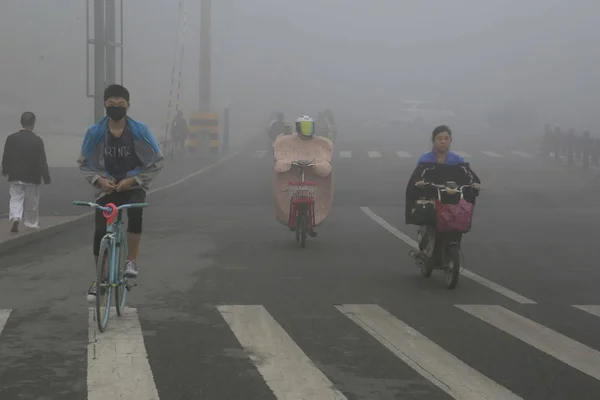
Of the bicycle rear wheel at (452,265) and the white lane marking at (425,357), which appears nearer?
the white lane marking at (425,357)

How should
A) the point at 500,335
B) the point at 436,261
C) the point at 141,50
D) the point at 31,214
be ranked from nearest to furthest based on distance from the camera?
the point at 500,335 < the point at 436,261 < the point at 31,214 < the point at 141,50

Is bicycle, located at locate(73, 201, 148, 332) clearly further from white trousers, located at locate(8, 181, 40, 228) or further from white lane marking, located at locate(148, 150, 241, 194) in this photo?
white lane marking, located at locate(148, 150, 241, 194)

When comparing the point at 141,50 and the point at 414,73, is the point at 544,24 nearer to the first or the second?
the point at 414,73

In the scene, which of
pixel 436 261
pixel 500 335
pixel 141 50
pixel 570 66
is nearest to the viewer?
pixel 500 335

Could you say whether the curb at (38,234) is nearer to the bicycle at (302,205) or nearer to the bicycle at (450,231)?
the bicycle at (302,205)

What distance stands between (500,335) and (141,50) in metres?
79.3

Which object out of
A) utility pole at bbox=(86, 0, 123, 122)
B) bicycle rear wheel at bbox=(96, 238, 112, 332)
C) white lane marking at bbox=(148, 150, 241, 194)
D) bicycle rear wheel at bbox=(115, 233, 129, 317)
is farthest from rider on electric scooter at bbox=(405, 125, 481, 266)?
white lane marking at bbox=(148, 150, 241, 194)

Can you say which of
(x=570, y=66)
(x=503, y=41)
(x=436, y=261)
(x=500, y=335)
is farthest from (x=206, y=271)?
(x=503, y=41)

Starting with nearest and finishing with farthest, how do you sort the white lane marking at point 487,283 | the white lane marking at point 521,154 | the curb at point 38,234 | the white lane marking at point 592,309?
1. the white lane marking at point 592,309
2. the white lane marking at point 487,283
3. the curb at point 38,234
4. the white lane marking at point 521,154

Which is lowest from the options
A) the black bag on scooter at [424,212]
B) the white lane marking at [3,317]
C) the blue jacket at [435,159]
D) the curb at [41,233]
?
the curb at [41,233]

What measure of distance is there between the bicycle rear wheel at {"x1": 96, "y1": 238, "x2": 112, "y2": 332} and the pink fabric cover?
6215 millimetres

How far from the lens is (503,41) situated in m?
130

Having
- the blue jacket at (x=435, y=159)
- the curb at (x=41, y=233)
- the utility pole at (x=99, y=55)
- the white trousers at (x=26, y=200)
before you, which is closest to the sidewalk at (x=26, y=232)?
the curb at (x=41, y=233)

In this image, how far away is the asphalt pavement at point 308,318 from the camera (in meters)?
6.71
